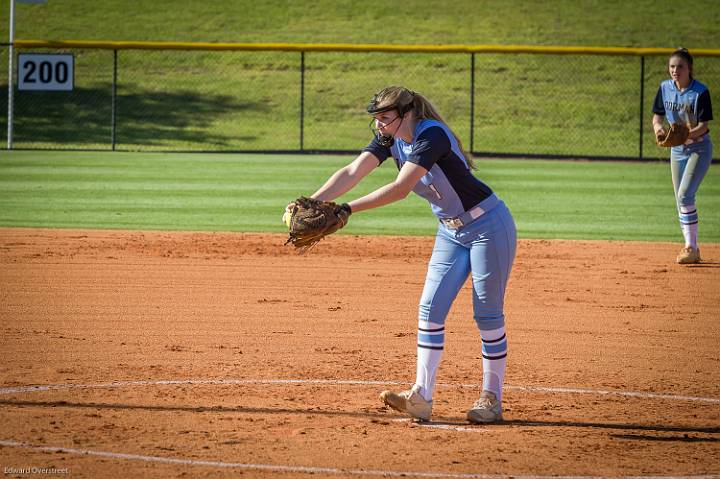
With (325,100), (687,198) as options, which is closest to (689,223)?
(687,198)

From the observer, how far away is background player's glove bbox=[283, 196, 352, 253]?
5.55 metres

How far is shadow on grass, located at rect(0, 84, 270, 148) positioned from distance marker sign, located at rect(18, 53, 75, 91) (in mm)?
5885

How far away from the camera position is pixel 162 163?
21.7m

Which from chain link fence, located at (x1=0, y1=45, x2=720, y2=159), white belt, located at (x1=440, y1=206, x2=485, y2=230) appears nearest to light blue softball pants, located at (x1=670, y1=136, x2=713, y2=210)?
white belt, located at (x1=440, y1=206, x2=485, y2=230)

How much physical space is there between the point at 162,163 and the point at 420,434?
16.9 meters

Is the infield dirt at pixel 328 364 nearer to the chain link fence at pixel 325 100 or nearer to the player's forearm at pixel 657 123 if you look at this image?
the player's forearm at pixel 657 123

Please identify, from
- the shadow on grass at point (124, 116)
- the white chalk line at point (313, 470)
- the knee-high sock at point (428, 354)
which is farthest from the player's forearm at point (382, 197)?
the shadow on grass at point (124, 116)

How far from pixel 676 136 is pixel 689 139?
0.30 meters

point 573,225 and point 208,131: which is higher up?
point 208,131

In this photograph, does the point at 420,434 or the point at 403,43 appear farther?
the point at 403,43

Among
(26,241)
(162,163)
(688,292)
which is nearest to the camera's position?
(688,292)

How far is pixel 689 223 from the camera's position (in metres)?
11.6

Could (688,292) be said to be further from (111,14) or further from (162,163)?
(111,14)

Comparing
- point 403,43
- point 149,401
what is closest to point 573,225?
point 149,401
